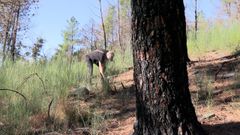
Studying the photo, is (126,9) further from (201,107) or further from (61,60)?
(201,107)

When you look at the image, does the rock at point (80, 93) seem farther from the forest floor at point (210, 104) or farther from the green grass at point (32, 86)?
the forest floor at point (210, 104)

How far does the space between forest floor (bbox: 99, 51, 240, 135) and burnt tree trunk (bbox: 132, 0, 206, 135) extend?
0.83 metres

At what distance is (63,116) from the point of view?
6.55 metres

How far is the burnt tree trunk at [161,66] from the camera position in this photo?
408 cm

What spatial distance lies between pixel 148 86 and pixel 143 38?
0.48 meters

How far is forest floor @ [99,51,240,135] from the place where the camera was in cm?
520

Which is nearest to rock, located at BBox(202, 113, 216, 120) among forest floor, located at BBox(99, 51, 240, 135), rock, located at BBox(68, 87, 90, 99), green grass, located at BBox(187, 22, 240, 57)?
forest floor, located at BBox(99, 51, 240, 135)

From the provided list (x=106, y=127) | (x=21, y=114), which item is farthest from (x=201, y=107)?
(x=21, y=114)

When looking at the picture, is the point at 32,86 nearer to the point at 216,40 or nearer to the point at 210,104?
the point at 210,104

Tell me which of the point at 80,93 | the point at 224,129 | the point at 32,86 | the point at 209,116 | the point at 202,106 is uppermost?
the point at 32,86

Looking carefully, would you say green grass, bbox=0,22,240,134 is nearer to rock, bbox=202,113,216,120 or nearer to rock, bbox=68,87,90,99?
rock, bbox=68,87,90,99

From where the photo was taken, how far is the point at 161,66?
162 inches

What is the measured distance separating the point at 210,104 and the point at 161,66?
7.44 ft

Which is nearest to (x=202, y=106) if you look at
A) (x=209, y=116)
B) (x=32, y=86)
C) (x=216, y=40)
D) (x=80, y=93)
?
(x=209, y=116)
